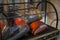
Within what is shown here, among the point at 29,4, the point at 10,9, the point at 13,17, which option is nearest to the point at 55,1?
the point at 29,4

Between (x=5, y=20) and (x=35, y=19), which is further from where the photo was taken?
(x=35, y=19)

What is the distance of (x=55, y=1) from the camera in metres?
1.83

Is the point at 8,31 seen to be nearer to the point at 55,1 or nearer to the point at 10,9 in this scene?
the point at 10,9

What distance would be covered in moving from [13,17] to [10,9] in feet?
0.66

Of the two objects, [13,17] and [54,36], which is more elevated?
[13,17]

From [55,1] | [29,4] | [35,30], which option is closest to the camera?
[35,30]

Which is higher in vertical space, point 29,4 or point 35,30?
point 29,4

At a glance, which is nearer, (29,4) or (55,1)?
(29,4)

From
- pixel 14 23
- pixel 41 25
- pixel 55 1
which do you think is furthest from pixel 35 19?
pixel 55 1

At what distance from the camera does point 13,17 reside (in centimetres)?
90

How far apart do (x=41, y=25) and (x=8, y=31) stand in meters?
0.26

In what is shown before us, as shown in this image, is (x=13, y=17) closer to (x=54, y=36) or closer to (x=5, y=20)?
(x=5, y=20)

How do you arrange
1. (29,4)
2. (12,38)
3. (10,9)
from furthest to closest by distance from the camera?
(29,4) → (10,9) → (12,38)

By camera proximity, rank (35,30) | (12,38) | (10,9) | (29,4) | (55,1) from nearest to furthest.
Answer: (12,38) → (35,30) → (10,9) → (29,4) → (55,1)
